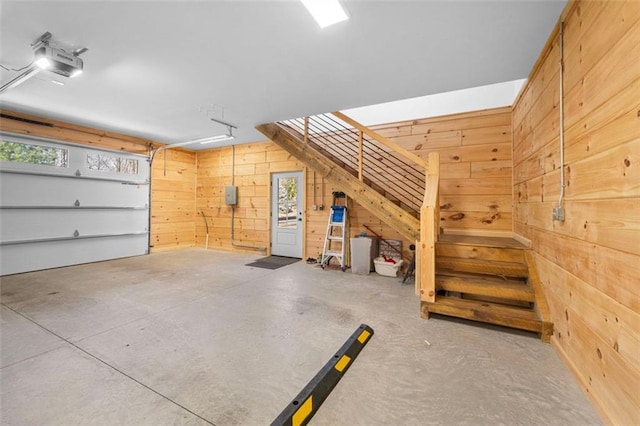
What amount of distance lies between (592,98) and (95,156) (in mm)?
7077

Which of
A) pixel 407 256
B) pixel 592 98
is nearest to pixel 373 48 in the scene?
pixel 592 98

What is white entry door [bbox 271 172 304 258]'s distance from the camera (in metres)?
5.78

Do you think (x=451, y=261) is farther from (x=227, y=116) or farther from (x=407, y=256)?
(x=227, y=116)

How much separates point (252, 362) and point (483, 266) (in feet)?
8.42

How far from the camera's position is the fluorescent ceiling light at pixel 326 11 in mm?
1818

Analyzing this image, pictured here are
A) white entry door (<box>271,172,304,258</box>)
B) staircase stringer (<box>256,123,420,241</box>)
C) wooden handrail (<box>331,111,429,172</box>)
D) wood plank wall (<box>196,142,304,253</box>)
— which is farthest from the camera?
wood plank wall (<box>196,142,304,253</box>)

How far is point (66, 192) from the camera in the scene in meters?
4.82

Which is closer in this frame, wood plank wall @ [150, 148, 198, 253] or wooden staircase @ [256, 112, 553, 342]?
wooden staircase @ [256, 112, 553, 342]

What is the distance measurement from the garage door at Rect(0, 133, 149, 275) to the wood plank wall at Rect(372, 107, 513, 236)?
6.05m

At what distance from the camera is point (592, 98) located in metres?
1.57

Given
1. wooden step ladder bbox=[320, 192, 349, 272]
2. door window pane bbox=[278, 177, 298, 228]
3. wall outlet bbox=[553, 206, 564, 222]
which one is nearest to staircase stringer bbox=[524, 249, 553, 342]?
wall outlet bbox=[553, 206, 564, 222]

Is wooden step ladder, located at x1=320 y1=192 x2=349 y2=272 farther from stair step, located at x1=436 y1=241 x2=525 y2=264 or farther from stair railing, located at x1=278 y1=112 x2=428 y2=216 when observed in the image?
stair step, located at x1=436 y1=241 x2=525 y2=264

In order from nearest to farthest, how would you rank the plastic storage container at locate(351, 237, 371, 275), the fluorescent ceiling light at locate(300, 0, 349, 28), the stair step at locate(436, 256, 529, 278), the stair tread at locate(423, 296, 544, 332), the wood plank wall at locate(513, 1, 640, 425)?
the wood plank wall at locate(513, 1, 640, 425) → the fluorescent ceiling light at locate(300, 0, 349, 28) → the stair tread at locate(423, 296, 544, 332) → the stair step at locate(436, 256, 529, 278) → the plastic storage container at locate(351, 237, 371, 275)

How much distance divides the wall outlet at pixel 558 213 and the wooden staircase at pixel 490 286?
0.80 m
